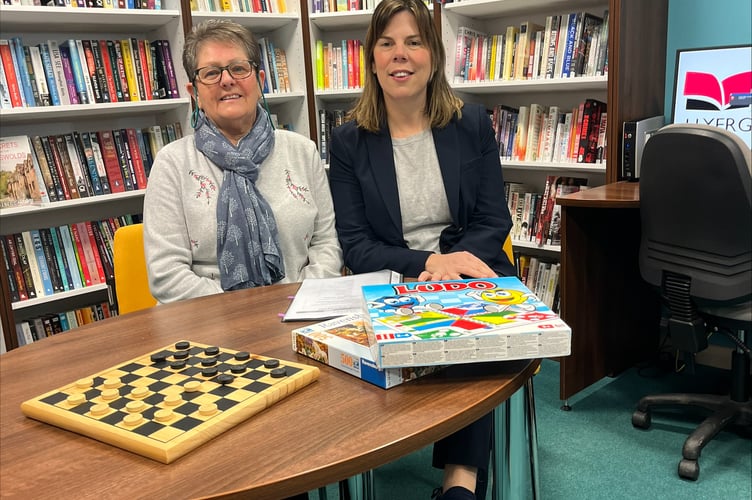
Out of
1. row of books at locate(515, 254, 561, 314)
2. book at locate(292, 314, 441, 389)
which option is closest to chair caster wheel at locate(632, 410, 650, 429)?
row of books at locate(515, 254, 561, 314)

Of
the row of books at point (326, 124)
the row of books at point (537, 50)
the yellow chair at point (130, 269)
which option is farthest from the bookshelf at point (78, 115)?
the row of books at point (537, 50)

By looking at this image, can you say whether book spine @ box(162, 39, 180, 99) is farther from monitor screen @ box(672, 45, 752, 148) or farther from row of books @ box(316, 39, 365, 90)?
monitor screen @ box(672, 45, 752, 148)

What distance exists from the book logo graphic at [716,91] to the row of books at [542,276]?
0.87 meters

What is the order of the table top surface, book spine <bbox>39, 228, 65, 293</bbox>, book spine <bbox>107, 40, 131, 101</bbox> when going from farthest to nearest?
book spine <bbox>107, 40, 131, 101</bbox> < book spine <bbox>39, 228, 65, 293</bbox> < the table top surface

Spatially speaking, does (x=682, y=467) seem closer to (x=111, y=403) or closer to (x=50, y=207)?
(x=111, y=403)

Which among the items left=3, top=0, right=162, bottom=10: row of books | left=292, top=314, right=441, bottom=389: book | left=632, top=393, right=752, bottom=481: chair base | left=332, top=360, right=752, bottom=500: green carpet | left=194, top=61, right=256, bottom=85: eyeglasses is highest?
left=3, top=0, right=162, bottom=10: row of books

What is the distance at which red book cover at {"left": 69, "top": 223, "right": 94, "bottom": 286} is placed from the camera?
104 inches

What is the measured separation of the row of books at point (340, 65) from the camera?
3278 millimetres

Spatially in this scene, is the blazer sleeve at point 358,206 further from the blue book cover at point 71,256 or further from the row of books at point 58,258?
the blue book cover at point 71,256

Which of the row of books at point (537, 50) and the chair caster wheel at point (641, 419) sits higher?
the row of books at point (537, 50)

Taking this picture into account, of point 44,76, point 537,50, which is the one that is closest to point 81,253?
point 44,76

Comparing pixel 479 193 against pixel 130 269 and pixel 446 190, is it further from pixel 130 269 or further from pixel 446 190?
pixel 130 269

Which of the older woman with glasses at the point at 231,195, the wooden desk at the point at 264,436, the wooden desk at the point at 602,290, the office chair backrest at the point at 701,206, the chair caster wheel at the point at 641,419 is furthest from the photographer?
the wooden desk at the point at 602,290

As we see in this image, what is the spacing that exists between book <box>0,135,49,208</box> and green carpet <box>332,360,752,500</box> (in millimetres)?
1636
